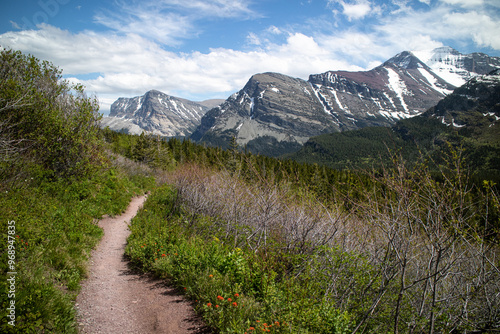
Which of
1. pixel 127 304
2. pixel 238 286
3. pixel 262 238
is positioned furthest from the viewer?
pixel 262 238

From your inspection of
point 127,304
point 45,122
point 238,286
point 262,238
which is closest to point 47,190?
point 45,122

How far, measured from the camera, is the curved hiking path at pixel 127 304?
14.0ft

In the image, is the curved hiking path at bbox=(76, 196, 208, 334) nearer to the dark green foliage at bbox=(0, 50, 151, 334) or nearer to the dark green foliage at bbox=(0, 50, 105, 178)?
the dark green foliage at bbox=(0, 50, 151, 334)

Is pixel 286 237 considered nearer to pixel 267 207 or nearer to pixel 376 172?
pixel 267 207

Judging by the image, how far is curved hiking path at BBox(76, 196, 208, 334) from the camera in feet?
14.0

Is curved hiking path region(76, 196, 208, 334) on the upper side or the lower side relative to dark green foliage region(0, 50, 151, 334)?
lower

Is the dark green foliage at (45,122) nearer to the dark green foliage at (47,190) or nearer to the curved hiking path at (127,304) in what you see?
the dark green foliage at (47,190)

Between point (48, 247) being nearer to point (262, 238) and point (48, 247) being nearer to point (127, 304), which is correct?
point (127, 304)

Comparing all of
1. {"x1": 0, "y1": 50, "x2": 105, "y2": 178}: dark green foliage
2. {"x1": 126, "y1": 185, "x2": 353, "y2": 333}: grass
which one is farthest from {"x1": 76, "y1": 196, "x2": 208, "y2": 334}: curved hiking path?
{"x1": 0, "y1": 50, "x2": 105, "y2": 178}: dark green foliage

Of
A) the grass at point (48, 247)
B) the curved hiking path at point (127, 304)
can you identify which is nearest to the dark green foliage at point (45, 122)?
the grass at point (48, 247)

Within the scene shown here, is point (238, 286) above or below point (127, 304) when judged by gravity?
above

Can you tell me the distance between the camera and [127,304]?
502cm

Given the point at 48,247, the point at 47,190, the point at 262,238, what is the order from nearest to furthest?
the point at 48,247, the point at 262,238, the point at 47,190

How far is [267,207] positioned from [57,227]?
222 inches
